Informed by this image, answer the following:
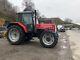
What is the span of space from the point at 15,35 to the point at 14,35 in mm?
83

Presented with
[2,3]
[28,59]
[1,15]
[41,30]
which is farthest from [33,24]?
[2,3]

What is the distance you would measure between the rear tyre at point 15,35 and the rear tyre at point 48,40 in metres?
1.60

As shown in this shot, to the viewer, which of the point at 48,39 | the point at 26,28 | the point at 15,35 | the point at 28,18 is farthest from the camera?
the point at 15,35

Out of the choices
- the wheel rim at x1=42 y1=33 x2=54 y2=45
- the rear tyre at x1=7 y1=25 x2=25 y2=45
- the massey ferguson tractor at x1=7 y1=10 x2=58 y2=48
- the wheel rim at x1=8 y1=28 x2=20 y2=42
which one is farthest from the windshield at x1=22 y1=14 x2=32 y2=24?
the wheel rim at x1=42 y1=33 x2=54 y2=45

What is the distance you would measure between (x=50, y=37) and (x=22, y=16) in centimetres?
271

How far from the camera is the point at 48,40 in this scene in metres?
15.1

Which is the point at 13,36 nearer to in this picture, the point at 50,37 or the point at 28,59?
the point at 50,37

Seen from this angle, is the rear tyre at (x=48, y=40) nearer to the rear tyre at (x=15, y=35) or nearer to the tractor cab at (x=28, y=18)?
the tractor cab at (x=28, y=18)

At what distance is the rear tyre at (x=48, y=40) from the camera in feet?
48.7

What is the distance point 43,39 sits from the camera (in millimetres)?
15117

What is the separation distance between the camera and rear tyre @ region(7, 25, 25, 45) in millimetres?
15808

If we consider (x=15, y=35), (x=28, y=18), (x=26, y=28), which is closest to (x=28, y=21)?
(x=28, y=18)

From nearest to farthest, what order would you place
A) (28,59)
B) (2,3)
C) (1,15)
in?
(28,59) → (1,15) → (2,3)

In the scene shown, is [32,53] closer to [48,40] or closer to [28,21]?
[48,40]
